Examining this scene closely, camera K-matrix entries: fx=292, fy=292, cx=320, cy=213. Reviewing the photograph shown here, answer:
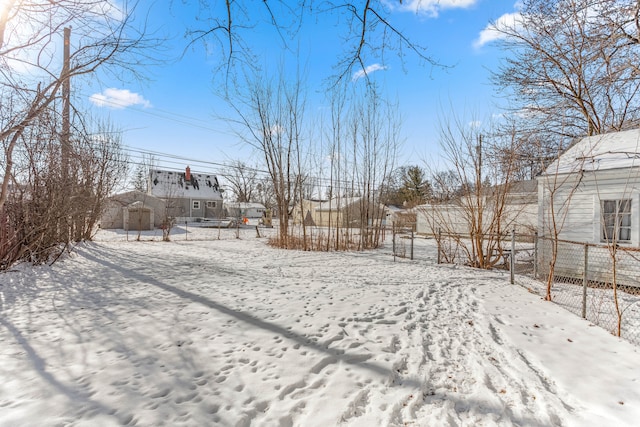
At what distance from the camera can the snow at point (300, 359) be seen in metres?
1.99

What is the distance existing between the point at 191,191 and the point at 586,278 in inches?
1214

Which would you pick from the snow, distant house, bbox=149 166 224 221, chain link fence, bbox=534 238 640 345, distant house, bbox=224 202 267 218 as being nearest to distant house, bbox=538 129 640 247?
chain link fence, bbox=534 238 640 345

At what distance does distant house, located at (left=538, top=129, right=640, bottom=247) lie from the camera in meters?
6.68

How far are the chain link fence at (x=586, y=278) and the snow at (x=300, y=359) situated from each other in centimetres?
65

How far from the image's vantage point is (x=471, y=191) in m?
8.23

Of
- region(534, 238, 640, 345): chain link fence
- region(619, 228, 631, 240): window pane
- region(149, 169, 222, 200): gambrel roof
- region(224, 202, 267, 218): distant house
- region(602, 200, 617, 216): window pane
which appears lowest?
region(534, 238, 640, 345): chain link fence

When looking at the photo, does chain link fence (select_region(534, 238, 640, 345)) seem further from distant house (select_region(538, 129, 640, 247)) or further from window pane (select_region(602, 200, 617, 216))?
window pane (select_region(602, 200, 617, 216))

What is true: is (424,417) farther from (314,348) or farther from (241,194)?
(241,194)

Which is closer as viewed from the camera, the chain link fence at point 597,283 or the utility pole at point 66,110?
the utility pole at point 66,110

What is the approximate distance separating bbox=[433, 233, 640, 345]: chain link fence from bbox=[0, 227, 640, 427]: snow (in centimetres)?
65

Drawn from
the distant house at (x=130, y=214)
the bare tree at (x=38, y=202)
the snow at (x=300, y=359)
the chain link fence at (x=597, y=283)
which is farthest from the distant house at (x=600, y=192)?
the distant house at (x=130, y=214)

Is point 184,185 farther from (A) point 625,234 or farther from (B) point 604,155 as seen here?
(A) point 625,234

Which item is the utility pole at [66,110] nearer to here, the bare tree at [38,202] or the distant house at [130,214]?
the bare tree at [38,202]

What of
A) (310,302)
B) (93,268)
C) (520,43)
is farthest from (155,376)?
(520,43)
